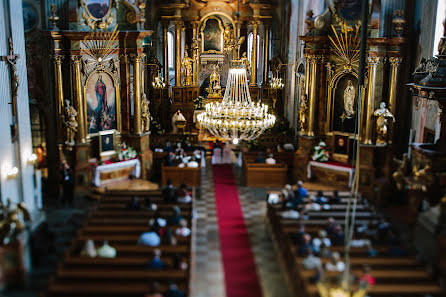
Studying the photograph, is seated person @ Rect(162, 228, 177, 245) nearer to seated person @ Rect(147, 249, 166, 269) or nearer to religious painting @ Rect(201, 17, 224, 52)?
seated person @ Rect(147, 249, 166, 269)

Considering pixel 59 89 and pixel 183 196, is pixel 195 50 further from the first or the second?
pixel 183 196

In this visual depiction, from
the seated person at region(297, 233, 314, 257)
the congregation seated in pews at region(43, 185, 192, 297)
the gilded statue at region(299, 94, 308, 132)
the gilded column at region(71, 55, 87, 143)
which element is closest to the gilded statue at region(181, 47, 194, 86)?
the gilded statue at region(299, 94, 308, 132)

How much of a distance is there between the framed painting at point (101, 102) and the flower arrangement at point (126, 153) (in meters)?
1.12

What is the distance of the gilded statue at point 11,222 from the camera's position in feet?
39.7

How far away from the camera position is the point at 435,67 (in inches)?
498

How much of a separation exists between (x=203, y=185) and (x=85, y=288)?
35.7ft

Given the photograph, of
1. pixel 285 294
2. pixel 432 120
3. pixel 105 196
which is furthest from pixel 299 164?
pixel 285 294

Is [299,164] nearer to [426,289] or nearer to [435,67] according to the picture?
[435,67]

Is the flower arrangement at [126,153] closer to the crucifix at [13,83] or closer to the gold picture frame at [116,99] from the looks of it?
the gold picture frame at [116,99]

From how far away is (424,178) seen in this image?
12906 mm

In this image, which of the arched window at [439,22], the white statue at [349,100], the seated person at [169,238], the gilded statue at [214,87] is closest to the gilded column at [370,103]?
the white statue at [349,100]

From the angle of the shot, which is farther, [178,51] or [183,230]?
[178,51]

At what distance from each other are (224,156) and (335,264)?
45.2ft

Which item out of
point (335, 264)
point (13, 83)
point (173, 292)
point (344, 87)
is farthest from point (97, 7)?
point (335, 264)
